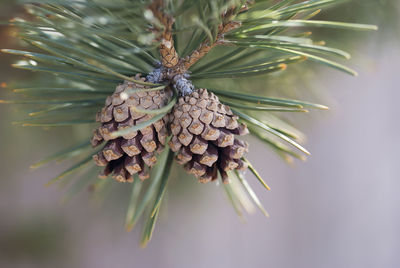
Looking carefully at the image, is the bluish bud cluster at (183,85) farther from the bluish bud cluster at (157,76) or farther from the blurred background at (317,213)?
the blurred background at (317,213)

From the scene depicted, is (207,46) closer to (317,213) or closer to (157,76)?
(157,76)

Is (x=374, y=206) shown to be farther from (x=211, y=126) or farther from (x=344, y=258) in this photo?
(x=211, y=126)

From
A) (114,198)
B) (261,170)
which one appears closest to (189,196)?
(114,198)

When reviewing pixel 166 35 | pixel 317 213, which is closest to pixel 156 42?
pixel 166 35

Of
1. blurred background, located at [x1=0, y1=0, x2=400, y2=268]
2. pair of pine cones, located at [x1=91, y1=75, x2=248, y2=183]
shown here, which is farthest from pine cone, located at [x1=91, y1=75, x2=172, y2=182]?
blurred background, located at [x1=0, y1=0, x2=400, y2=268]

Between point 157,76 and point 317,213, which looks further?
point 317,213

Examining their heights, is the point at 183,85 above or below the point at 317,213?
above

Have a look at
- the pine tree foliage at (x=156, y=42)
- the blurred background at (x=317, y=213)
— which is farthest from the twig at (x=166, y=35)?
the blurred background at (x=317, y=213)
